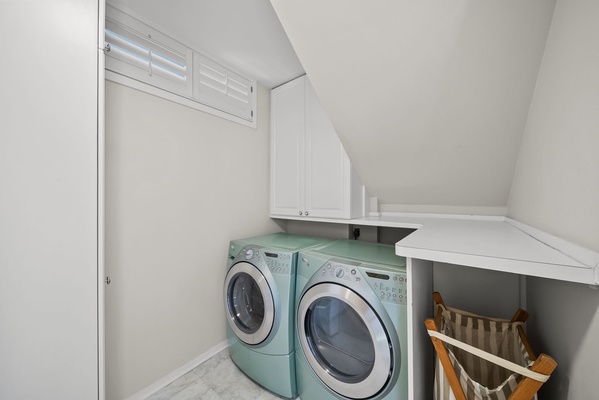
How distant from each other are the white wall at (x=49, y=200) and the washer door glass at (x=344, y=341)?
1079mm

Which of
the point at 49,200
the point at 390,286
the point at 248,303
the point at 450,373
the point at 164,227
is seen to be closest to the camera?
the point at 450,373

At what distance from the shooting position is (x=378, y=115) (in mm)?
1374

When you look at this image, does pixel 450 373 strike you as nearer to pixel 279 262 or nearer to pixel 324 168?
pixel 279 262

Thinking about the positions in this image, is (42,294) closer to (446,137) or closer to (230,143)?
(230,143)

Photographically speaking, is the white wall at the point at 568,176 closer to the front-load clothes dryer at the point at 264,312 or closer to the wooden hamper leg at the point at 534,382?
the wooden hamper leg at the point at 534,382

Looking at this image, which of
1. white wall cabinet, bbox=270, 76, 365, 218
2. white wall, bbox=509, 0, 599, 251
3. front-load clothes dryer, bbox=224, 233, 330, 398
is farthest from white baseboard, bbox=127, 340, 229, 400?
white wall, bbox=509, 0, 599, 251

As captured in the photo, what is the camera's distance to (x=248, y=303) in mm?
1764

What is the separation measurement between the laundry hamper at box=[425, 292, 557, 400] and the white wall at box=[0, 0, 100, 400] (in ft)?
4.99

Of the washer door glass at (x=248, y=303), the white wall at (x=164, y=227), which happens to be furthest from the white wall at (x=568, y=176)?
the white wall at (x=164, y=227)

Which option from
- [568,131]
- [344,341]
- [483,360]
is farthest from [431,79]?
[344,341]

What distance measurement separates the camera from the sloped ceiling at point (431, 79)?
36.1 inches

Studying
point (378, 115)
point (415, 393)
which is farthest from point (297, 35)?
point (415, 393)

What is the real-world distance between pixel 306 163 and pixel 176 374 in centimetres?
199

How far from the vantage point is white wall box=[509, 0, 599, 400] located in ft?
1.99
